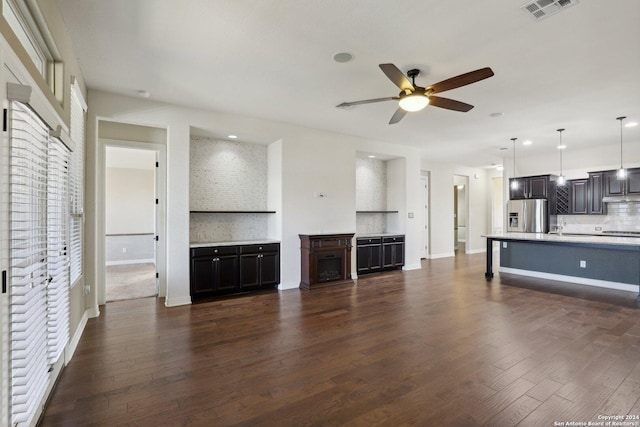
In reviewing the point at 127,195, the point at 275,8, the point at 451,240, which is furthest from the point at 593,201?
the point at 127,195

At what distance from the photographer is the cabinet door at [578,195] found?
286 inches

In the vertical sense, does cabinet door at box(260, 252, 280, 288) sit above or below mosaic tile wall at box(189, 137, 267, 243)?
below

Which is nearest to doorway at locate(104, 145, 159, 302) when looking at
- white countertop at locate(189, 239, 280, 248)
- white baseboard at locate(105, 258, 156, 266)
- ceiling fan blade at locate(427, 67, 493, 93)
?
white baseboard at locate(105, 258, 156, 266)

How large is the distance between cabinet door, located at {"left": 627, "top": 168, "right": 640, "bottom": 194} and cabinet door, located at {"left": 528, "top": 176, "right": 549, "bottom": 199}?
146cm

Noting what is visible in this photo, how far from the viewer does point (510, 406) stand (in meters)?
2.12

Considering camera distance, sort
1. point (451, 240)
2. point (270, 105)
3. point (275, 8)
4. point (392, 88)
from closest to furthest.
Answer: point (275, 8), point (392, 88), point (270, 105), point (451, 240)

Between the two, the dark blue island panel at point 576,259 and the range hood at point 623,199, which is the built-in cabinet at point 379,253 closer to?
the dark blue island panel at point 576,259

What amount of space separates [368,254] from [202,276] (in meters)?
3.37

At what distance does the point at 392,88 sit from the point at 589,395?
346cm

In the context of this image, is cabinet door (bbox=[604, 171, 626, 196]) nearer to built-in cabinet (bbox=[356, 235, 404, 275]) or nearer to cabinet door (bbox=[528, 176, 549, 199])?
cabinet door (bbox=[528, 176, 549, 199])

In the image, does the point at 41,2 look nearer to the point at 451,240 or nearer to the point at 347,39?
the point at 347,39

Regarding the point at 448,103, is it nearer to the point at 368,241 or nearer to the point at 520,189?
the point at 368,241

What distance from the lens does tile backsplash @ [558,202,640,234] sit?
6.85 metres

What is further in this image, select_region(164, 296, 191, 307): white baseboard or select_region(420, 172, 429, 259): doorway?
select_region(420, 172, 429, 259): doorway
